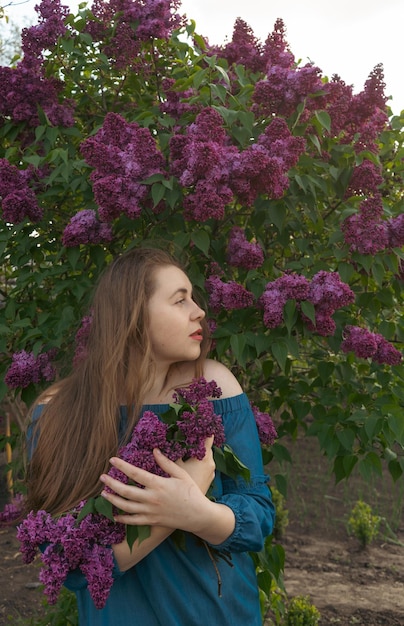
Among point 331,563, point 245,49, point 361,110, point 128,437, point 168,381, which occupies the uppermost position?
point 245,49

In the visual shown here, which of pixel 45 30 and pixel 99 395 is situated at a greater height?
pixel 45 30

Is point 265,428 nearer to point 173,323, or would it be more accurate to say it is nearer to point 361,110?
point 173,323

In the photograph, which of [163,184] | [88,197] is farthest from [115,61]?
[163,184]

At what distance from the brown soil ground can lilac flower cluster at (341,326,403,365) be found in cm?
155

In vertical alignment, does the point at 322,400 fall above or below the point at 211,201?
below

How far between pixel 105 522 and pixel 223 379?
569 mm

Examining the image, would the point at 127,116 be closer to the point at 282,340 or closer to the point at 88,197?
the point at 88,197

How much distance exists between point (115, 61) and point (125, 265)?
1.12 m

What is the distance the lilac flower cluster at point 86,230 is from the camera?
255 cm

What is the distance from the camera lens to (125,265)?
220 centimetres

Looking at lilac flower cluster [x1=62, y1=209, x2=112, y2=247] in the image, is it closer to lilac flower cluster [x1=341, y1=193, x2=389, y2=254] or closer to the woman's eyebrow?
the woman's eyebrow

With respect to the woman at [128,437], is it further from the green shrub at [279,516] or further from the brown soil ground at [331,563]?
the green shrub at [279,516]

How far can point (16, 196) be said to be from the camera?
2.65 metres

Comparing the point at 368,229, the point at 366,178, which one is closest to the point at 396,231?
the point at 368,229
